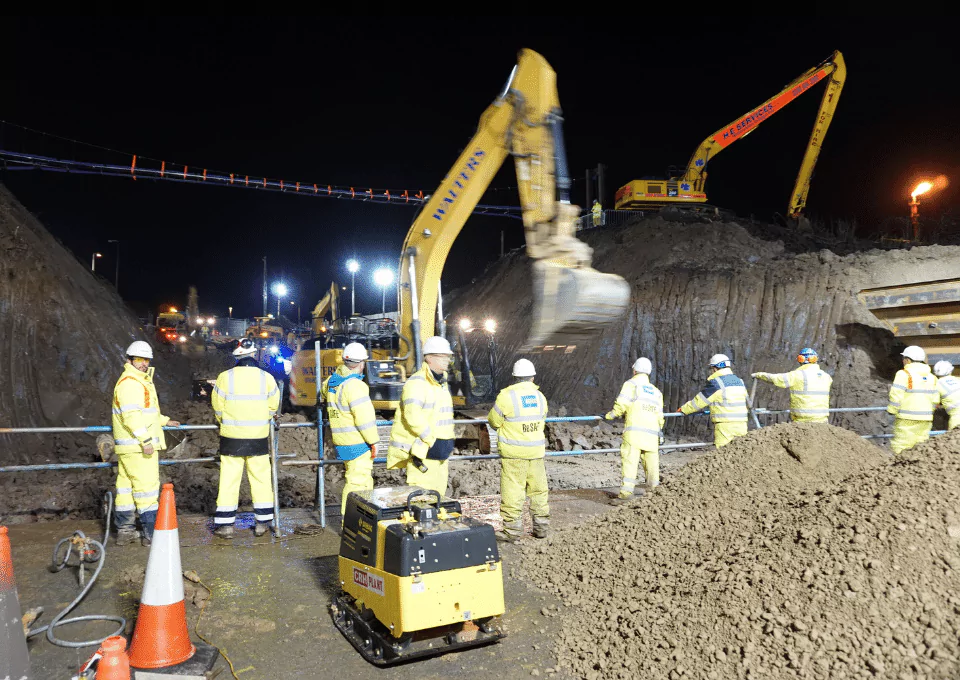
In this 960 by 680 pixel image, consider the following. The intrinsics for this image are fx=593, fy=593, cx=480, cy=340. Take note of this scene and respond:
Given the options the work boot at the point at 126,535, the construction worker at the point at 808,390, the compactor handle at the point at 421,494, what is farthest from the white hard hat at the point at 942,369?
the work boot at the point at 126,535

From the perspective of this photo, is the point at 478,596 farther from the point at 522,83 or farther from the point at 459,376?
the point at 459,376

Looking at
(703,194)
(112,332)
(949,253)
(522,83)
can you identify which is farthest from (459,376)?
(703,194)

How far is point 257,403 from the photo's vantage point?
599cm

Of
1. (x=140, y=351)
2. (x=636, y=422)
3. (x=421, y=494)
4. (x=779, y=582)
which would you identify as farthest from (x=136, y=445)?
(x=636, y=422)

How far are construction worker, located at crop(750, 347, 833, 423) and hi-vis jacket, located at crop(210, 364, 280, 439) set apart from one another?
6.34 m

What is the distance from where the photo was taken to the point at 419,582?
3287mm

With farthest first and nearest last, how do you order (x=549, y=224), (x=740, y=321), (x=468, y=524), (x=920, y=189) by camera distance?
(x=920, y=189)
(x=740, y=321)
(x=549, y=224)
(x=468, y=524)

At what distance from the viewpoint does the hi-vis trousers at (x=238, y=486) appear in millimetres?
5883

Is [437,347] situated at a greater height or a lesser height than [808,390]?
greater

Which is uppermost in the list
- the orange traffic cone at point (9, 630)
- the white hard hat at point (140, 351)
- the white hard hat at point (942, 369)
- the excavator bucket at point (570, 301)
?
the excavator bucket at point (570, 301)

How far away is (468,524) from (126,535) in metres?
4.01

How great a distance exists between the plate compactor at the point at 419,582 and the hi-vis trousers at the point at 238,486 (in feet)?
8.07

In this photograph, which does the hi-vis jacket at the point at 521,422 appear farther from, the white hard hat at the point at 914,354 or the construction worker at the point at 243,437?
the white hard hat at the point at 914,354

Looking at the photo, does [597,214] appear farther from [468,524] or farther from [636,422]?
[468,524]
